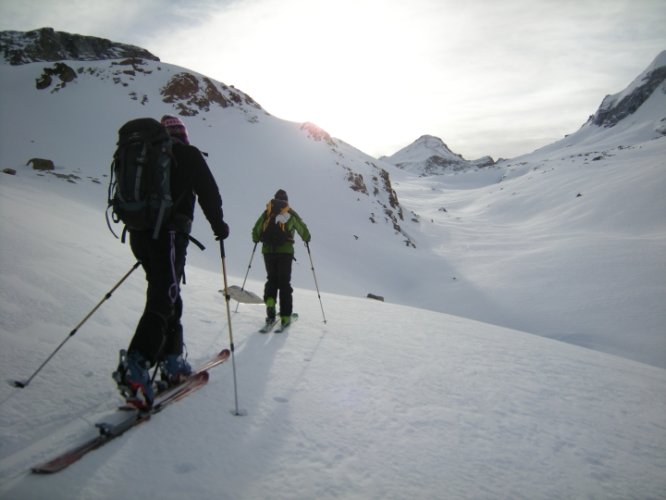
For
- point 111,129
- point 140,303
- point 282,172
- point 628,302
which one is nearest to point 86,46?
point 111,129

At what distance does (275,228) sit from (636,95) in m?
169

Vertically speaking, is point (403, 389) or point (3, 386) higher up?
point (3, 386)

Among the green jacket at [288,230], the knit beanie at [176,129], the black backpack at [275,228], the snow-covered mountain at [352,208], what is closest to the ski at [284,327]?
the green jacket at [288,230]

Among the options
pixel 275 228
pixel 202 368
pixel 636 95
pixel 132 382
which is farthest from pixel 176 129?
pixel 636 95

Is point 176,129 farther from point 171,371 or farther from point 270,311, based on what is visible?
point 270,311

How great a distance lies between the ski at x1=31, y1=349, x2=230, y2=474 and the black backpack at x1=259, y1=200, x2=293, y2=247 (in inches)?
112

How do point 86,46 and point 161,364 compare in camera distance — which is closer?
point 161,364

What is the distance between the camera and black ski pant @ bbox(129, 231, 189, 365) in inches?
123

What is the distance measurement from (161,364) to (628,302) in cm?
1904

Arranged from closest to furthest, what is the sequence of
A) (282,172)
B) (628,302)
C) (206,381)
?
(206,381)
(628,302)
(282,172)

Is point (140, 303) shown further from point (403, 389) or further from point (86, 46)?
point (86, 46)

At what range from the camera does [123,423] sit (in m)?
2.69

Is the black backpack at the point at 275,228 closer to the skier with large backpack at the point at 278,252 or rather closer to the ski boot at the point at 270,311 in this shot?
the skier with large backpack at the point at 278,252

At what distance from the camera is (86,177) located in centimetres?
2059
